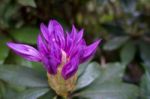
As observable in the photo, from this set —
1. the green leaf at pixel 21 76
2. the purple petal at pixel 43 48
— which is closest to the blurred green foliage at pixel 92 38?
the green leaf at pixel 21 76

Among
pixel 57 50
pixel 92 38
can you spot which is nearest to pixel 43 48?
pixel 57 50

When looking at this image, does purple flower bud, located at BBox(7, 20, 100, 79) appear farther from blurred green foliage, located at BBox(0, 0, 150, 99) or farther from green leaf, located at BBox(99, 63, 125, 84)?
green leaf, located at BBox(99, 63, 125, 84)

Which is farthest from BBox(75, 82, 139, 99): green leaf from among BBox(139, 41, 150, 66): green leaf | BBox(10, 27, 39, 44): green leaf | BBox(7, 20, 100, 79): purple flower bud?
BBox(139, 41, 150, 66): green leaf

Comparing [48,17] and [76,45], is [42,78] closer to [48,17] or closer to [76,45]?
[76,45]

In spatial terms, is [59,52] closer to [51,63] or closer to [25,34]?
[51,63]

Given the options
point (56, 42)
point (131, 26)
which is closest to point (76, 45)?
point (56, 42)
